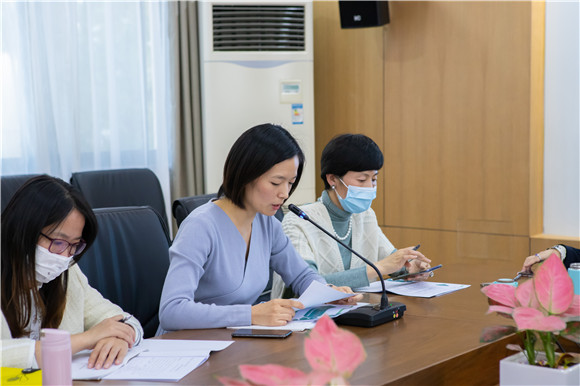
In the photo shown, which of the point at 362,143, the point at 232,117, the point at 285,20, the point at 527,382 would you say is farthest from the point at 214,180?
the point at 527,382

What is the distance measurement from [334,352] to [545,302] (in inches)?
20.6

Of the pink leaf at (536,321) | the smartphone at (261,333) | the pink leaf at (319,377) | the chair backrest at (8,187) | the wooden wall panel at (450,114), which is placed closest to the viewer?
the pink leaf at (319,377)

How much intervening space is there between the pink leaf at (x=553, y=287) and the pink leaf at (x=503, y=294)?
7 cm

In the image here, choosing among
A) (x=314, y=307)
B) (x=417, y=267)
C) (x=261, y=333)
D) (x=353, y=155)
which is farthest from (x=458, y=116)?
(x=261, y=333)

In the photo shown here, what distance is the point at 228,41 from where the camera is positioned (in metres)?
4.46

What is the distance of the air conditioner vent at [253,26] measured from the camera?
4.46 m

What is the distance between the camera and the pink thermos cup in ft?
4.26

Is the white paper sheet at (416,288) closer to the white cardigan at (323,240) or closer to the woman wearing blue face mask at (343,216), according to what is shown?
the woman wearing blue face mask at (343,216)

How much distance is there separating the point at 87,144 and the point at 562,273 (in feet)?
11.6

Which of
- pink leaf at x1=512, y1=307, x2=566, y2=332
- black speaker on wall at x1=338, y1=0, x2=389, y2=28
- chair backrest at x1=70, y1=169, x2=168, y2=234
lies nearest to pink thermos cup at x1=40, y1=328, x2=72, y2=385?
pink leaf at x1=512, y1=307, x2=566, y2=332

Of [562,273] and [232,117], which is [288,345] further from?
[232,117]

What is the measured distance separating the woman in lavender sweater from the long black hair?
371 mm

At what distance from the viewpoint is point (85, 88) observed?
427 cm

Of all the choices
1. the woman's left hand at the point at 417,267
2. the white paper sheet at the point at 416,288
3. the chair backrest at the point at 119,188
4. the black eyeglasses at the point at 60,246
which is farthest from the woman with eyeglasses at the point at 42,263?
the chair backrest at the point at 119,188
